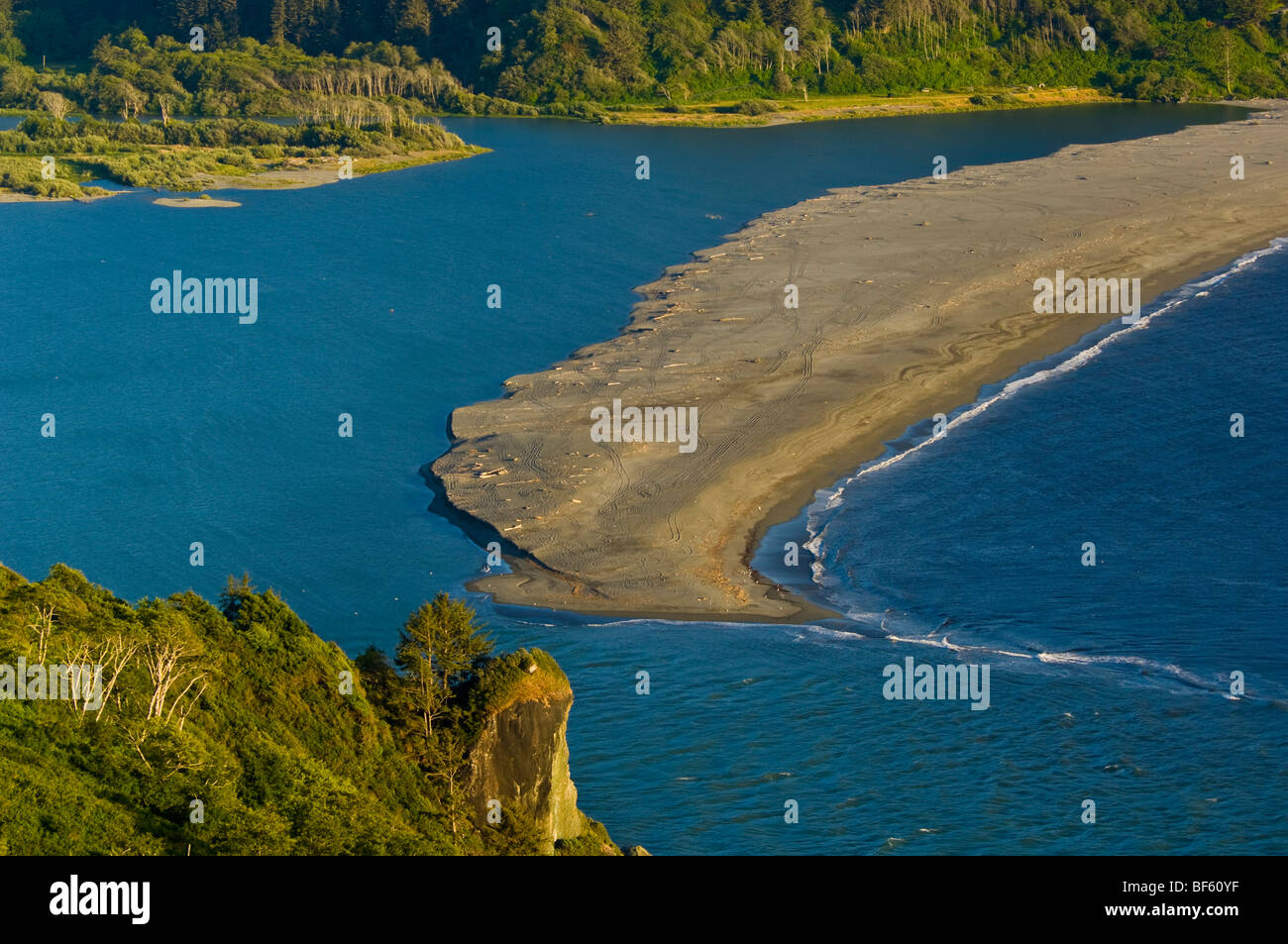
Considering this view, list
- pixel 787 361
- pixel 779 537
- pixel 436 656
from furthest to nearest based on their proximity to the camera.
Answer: pixel 787 361, pixel 779 537, pixel 436 656

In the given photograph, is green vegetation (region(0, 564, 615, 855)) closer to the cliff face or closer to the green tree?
the green tree

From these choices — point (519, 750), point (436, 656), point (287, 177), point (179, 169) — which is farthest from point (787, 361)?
point (179, 169)

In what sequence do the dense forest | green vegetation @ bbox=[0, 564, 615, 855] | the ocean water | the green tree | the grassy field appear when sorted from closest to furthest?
green vegetation @ bbox=[0, 564, 615, 855] < the green tree < the ocean water < the grassy field < the dense forest

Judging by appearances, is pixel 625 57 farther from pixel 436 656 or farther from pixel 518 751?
pixel 518 751

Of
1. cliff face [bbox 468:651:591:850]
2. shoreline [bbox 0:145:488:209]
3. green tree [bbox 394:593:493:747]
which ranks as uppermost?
shoreline [bbox 0:145:488:209]

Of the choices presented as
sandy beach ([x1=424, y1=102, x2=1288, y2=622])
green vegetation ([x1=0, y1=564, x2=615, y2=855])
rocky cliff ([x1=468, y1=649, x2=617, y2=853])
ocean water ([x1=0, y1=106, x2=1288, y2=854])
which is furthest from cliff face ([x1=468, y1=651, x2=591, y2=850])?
sandy beach ([x1=424, y1=102, x2=1288, y2=622])
